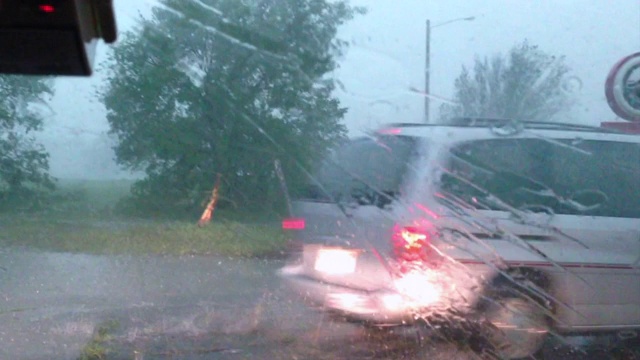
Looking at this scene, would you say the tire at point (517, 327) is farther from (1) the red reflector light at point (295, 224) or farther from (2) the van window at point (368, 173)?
(1) the red reflector light at point (295, 224)

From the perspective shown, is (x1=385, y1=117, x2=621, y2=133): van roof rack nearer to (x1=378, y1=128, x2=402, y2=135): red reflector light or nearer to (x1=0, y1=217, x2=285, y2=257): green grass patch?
(x1=378, y1=128, x2=402, y2=135): red reflector light

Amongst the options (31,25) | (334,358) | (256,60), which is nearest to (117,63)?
(256,60)

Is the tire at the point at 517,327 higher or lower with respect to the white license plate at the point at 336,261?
lower

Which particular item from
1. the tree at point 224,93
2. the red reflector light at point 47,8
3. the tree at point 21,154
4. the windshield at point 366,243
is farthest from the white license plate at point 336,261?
the tree at point 21,154

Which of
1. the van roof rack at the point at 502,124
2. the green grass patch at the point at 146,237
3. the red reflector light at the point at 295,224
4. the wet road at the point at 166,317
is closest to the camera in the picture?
the wet road at the point at 166,317

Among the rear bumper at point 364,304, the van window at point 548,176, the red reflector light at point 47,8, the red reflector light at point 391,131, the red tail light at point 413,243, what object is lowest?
the rear bumper at point 364,304

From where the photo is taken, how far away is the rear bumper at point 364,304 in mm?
6668

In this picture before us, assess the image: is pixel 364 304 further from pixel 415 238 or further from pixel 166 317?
pixel 166 317

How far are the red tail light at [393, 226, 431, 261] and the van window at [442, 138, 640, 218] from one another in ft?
1.33

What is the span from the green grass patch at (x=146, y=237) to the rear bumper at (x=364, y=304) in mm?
4304

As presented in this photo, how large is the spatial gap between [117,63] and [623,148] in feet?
25.1

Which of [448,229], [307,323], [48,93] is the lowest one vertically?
[307,323]

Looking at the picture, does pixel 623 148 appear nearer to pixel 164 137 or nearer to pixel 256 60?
pixel 256 60

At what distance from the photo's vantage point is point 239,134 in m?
13.3
